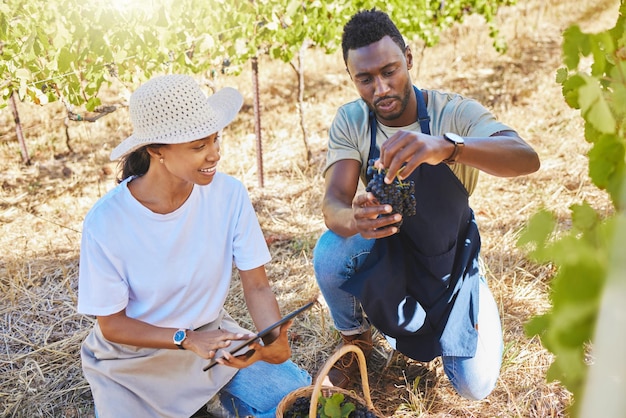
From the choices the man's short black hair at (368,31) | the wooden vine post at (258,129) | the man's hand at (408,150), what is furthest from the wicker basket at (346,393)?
the wooden vine post at (258,129)

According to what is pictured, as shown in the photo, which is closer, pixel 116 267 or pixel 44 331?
pixel 116 267

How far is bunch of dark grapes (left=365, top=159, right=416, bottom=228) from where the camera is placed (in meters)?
1.84

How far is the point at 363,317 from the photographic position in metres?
2.50

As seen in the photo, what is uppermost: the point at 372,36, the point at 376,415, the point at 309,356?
the point at 372,36

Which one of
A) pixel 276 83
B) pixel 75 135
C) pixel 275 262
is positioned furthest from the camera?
pixel 276 83

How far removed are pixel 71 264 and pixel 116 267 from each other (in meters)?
1.80

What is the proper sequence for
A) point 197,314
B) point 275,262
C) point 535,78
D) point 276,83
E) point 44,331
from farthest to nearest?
point 276,83 < point 535,78 < point 275,262 < point 44,331 < point 197,314

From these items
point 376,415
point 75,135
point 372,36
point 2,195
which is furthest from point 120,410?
point 75,135

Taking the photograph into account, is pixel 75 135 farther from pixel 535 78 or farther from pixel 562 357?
pixel 562 357

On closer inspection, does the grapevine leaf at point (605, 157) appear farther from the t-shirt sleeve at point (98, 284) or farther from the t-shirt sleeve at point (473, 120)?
the t-shirt sleeve at point (98, 284)

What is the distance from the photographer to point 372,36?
7.24ft

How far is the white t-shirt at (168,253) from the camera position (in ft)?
6.57

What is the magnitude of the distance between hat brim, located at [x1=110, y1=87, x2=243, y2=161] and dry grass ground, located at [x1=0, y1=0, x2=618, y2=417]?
1171 mm

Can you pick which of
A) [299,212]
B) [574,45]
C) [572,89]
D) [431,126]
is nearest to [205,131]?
[431,126]
